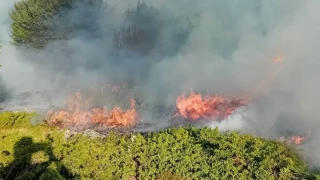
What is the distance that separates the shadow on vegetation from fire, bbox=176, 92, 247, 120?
37.7ft

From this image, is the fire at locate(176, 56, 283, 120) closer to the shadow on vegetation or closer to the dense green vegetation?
the dense green vegetation

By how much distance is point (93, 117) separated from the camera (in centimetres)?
2203

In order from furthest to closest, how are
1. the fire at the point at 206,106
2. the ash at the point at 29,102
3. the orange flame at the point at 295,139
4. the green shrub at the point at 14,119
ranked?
the ash at the point at 29,102, the fire at the point at 206,106, the orange flame at the point at 295,139, the green shrub at the point at 14,119

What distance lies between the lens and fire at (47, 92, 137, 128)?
21.3 meters

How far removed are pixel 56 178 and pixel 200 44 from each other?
73.9 feet

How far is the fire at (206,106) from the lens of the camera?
21.2 meters

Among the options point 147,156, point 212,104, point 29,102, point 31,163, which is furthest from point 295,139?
point 29,102

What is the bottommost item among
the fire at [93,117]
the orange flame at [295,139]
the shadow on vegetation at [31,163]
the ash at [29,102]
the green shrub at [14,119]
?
the shadow on vegetation at [31,163]

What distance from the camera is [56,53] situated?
38594 millimetres

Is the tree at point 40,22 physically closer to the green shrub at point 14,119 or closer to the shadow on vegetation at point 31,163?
the green shrub at point 14,119

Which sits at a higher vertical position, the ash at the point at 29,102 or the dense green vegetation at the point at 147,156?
the ash at the point at 29,102

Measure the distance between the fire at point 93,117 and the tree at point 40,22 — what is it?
1737cm

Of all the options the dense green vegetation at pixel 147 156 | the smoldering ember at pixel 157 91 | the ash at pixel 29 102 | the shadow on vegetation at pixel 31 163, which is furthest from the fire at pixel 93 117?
the shadow on vegetation at pixel 31 163

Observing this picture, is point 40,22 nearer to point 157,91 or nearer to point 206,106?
point 157,91
